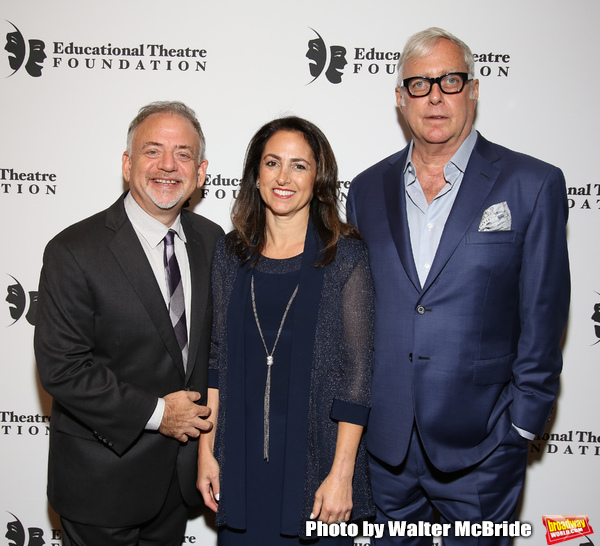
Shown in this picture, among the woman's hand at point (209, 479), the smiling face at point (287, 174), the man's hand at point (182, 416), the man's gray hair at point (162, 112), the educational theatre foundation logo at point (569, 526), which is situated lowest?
the educational theatre foundation logo at point (569, 526)

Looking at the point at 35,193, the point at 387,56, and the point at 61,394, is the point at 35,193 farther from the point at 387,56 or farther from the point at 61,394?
the point at 387,56

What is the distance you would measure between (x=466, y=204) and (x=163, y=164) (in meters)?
1.16

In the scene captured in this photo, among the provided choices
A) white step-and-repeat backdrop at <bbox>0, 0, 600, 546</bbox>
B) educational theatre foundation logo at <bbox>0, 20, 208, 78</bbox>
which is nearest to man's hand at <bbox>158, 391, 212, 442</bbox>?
white step-and-repeat backdrop at <bbox>0, 0, 600, 546</bbox>

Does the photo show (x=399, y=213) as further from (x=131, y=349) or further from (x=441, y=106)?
(x=131, y=349)

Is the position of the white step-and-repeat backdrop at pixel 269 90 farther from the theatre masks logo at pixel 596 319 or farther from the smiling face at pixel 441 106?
the smiling face at pixel 441 106

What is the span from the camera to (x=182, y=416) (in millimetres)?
1967

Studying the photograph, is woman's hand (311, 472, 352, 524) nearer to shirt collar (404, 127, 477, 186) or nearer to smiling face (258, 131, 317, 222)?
smiling face (258, 131, 317, 222)

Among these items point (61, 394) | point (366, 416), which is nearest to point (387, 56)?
point (366, 416)

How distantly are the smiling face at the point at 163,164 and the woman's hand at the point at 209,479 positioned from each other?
37.0 inches

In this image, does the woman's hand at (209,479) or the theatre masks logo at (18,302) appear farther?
the theatre masks logo at (18,302)

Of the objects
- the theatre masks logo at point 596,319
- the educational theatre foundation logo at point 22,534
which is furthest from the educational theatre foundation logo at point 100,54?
the educational theatre foundation logo at point 22,534

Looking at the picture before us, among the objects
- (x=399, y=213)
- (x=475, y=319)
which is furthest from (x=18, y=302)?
(x=475, y=319)

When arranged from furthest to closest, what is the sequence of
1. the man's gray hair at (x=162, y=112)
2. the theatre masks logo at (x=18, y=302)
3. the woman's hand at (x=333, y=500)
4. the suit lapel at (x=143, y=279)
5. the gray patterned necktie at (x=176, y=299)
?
the theatre masks logo at (x=18, y=302), the man's gray hair at (x=162, y=112), the gray patterned necktie at (x=176, y=299), the suit lapel at (x=143, y=279), the woman's hand at (x=333, y=500)

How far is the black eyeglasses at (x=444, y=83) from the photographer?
2.01 metres
